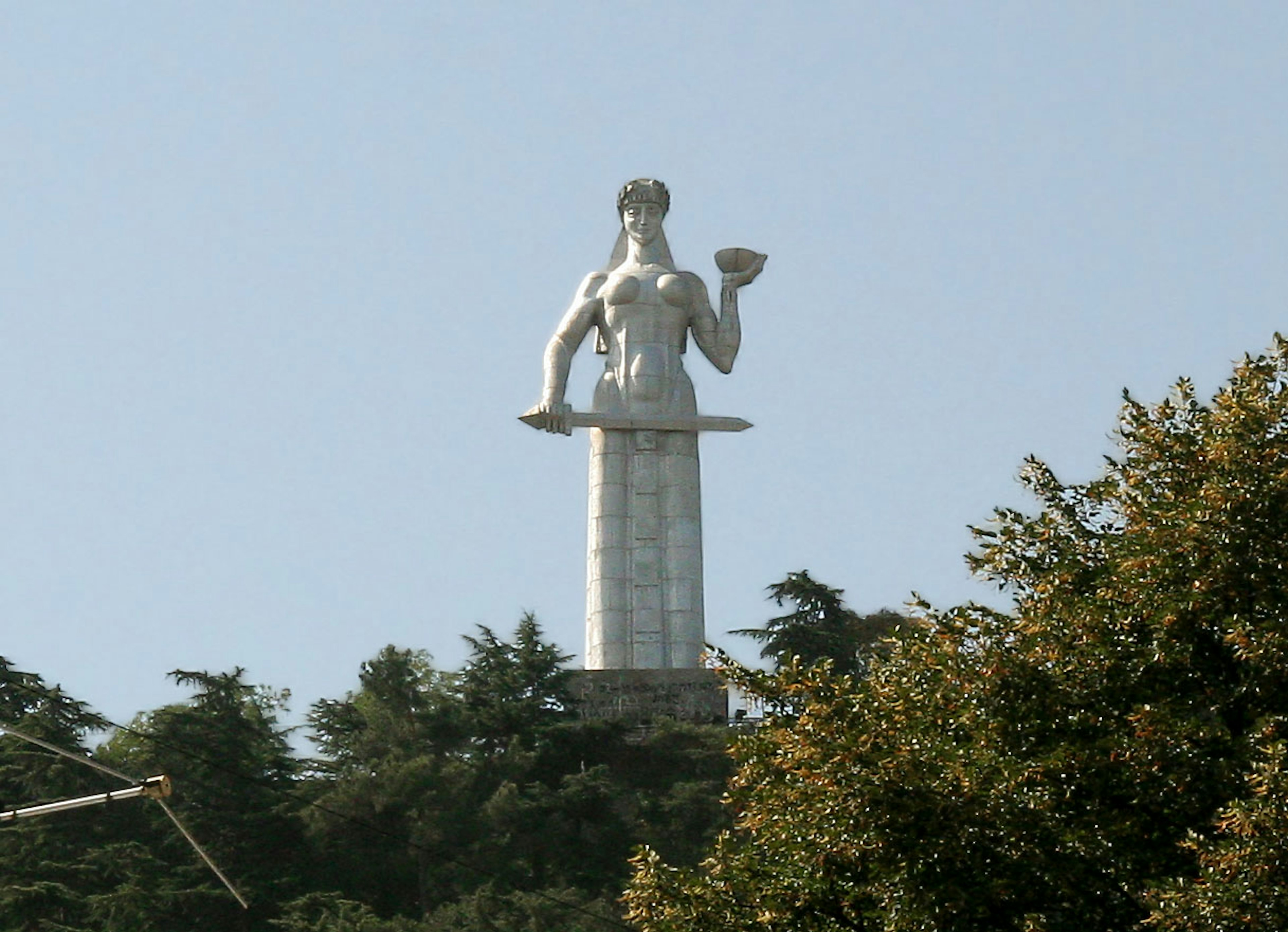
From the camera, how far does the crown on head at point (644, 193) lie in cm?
3972

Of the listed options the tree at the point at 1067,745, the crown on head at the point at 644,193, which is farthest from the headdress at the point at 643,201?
the tree at the point at 1067,745

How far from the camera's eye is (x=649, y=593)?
38625mm

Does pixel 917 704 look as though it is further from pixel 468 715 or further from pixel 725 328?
pixel 725 328

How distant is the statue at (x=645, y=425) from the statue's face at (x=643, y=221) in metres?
0.02

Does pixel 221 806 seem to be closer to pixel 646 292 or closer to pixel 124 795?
pixel 646 292

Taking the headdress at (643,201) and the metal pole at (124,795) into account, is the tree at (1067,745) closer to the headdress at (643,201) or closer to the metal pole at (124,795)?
the metal pole at (124,795)

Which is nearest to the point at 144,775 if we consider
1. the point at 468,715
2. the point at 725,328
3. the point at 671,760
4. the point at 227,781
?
the point at 227,781

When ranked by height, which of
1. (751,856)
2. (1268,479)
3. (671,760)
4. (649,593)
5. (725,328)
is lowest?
(751,856)

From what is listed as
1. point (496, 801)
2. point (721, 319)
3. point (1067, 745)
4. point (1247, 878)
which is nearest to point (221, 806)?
point (496, 801)

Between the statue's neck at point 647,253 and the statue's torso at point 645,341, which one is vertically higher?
the statue's neck at point 647,253

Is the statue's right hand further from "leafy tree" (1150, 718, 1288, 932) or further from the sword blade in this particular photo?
"leafy tree" (1150, 718, 1288, 932)

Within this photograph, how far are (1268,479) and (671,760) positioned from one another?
682 inches

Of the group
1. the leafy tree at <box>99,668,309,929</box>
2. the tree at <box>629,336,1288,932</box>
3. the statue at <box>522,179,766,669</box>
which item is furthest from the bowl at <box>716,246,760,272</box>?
the tree at <box>629,336,1288,932</box>

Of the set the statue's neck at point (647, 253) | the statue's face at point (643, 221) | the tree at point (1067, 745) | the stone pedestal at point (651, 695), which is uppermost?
the statue's face at point (643, 221)
